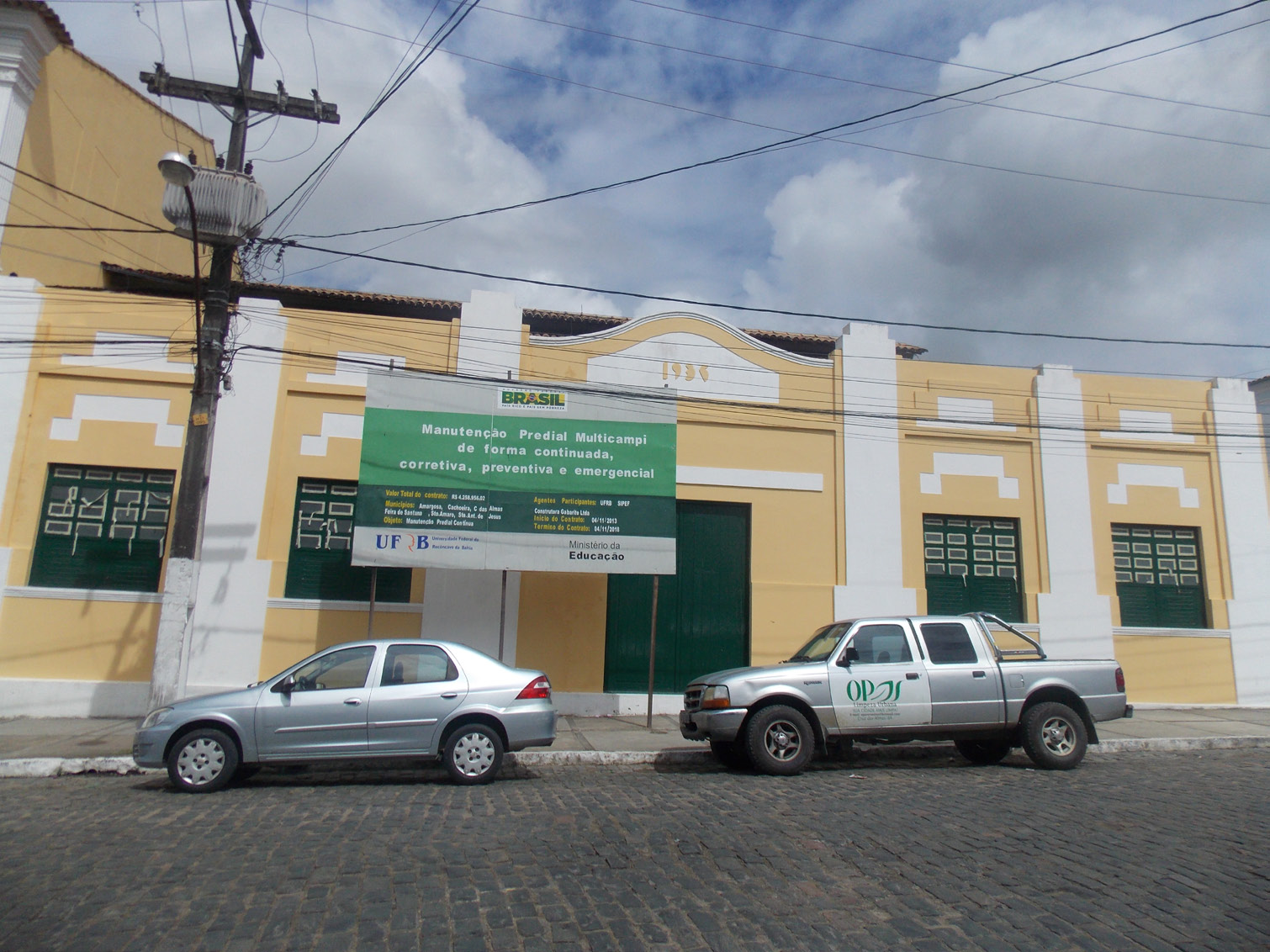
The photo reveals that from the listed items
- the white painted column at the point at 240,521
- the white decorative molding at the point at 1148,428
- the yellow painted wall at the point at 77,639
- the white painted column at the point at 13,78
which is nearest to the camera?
the yellow painted wall at the point at 77,639

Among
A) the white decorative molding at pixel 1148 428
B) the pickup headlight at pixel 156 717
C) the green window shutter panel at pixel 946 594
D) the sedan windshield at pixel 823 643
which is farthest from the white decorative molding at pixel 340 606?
the white decorative molding at pixel 1148 428

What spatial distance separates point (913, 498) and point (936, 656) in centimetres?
541

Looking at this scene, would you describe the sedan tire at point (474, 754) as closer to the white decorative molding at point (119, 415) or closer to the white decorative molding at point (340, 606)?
the white decorative molding at point (340, 606)

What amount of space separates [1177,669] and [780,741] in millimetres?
9355

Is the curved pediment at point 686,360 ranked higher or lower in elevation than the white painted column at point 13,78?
lower

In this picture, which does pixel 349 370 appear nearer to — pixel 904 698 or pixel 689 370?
pixel 689 370

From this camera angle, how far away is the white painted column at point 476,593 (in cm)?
1280

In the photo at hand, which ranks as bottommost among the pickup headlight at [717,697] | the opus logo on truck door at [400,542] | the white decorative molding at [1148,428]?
the pickup headlight at [717,697]

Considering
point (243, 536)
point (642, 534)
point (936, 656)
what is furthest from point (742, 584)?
point (243, 536)

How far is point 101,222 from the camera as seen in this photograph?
54.4ft

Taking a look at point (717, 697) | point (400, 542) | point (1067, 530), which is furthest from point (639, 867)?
point (1067, 530)

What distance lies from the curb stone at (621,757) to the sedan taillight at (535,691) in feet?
4.47

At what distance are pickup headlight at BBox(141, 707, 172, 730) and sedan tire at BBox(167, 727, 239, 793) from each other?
0.29 meters

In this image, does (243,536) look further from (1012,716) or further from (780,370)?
(1012,716)
